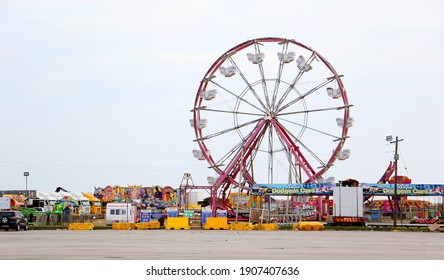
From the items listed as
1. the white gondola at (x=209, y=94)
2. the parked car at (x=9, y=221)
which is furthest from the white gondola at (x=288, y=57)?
the parked car at (x=9, y=221)

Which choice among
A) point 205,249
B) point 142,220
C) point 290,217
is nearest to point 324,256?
point 205,249

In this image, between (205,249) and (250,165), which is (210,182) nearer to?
(250,165)

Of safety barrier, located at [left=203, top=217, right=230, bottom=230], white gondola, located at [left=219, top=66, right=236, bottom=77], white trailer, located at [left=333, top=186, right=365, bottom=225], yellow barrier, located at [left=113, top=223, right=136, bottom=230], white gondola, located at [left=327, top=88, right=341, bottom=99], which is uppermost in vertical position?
white gondola, located at [left=219, top=66, right=236, bottom=77]

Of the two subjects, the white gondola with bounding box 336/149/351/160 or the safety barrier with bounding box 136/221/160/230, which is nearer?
the safety barrier with bounding box 136/221/160/230

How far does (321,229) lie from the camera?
5328 cm

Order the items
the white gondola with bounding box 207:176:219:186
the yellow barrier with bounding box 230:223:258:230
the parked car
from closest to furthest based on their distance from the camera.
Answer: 1. the parked car
2. the yellow barrier with bounding box 230:223:258:230
3. the white gondola with bounding box 207:176:219:186

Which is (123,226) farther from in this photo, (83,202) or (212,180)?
(83,202)

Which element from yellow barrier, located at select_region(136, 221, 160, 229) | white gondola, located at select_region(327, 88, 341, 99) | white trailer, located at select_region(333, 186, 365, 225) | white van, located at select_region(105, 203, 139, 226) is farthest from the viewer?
white gondola, located at select_region(327, 88, 341, 99)

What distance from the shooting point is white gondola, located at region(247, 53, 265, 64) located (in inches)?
2975

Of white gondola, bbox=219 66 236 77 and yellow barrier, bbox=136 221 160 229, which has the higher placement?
white gondola, bbox=219 66 236 77

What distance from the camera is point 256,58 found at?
75750 millimetres

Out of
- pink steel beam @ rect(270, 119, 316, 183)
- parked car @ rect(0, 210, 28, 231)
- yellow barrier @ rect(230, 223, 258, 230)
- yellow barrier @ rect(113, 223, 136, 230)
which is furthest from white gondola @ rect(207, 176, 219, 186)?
parked car @ rect(0, 210, 28, 231)

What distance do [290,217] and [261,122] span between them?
34.5ft

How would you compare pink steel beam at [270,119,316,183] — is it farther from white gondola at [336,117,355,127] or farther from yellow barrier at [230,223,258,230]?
yellow barrier at [230,223,258,230]
